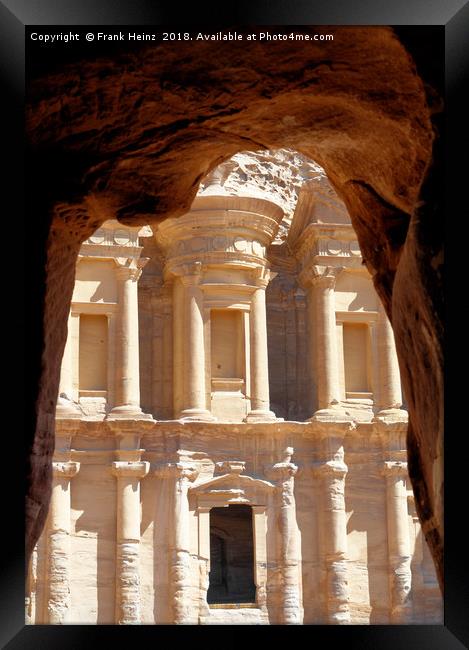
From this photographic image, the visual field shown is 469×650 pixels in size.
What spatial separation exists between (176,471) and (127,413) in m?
1.30

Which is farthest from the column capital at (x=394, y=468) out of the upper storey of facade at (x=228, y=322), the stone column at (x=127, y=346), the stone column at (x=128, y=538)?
the stone column at (x=127, y=346)

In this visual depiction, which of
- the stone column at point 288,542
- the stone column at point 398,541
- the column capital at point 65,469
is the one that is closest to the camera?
the column capital at point 65,469

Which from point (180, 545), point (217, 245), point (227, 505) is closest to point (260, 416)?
point (227, 505)

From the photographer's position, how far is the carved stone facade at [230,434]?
2073 centimetres

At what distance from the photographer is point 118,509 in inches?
821

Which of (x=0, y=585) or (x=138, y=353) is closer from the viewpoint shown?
(x=0, y=585)

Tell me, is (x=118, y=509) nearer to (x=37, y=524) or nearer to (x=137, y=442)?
(x=137, y=442)

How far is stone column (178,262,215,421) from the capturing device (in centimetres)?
2177

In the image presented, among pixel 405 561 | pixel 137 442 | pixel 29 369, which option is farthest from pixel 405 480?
pixel 29 369

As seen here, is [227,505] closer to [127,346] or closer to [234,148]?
[127,346]

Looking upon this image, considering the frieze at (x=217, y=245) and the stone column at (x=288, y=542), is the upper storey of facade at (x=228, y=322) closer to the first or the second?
the frieze at (x=217, y=245)

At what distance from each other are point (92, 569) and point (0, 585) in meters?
15.0

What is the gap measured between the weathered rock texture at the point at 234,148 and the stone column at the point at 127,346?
13362mm

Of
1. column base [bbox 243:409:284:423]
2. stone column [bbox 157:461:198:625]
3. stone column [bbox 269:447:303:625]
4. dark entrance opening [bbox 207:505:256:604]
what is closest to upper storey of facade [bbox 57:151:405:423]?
column base [bbox 243:409:284:423]
